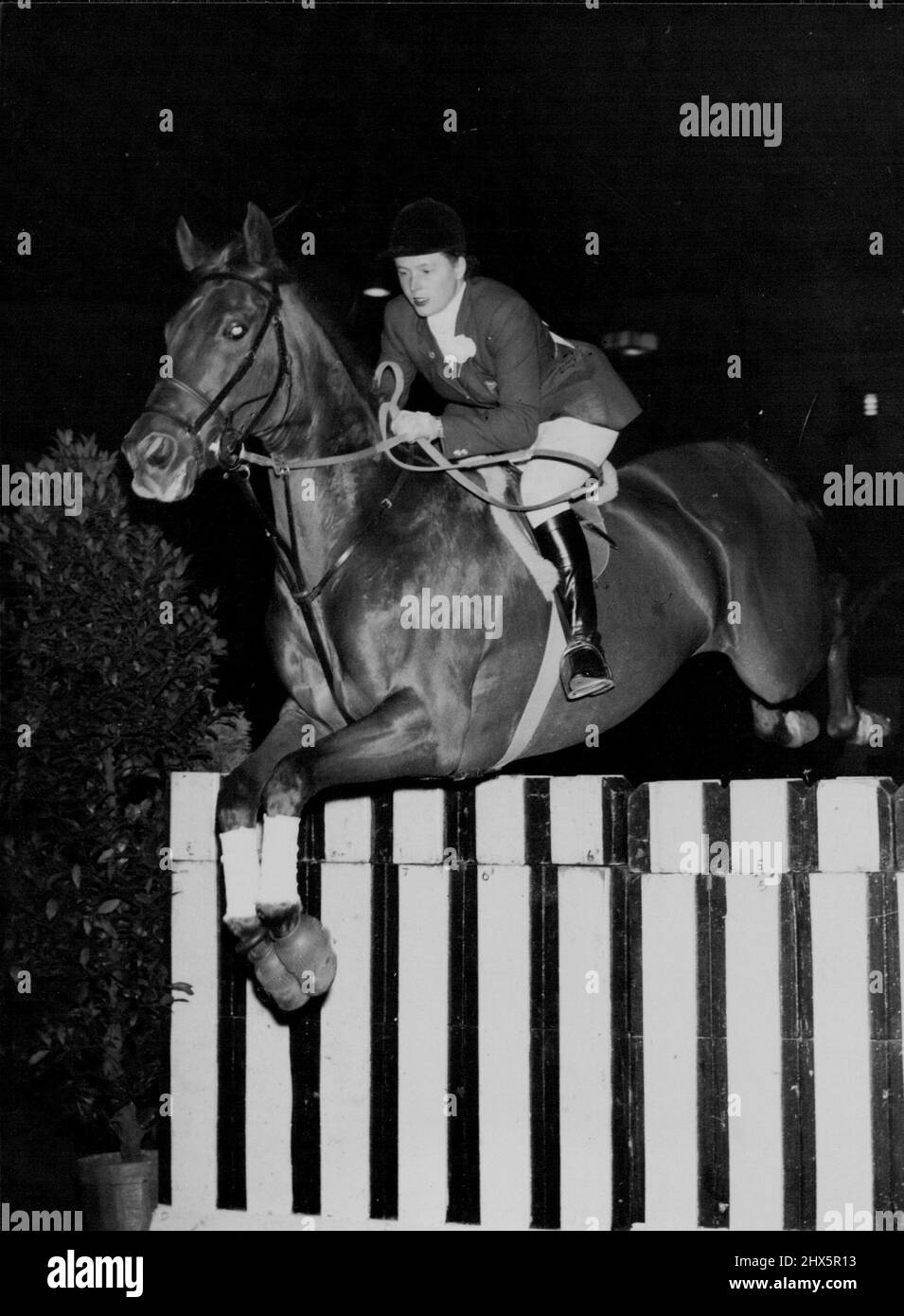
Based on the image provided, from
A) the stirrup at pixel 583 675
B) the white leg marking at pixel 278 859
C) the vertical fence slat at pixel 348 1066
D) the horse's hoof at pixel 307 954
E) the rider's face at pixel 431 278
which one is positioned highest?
the rider's face at pixel 431 278

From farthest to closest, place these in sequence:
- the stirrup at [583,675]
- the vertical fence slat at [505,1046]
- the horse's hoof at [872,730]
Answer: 1. the horse's hoof at [872,730]
2. the vertical fence slat at [505,1046]
3. the stirrup at [583,675]

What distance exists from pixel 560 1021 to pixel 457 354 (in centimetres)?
164

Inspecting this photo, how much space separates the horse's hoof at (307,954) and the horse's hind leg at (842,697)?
1554mm

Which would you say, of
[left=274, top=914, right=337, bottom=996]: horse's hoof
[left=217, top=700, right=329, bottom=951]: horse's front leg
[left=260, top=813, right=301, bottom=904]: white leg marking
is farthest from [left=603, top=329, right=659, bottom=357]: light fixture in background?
[left=274, top=914, right=337, bottom=996]: horse's hoof

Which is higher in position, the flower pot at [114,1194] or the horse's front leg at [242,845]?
the horse's front leg at [242,845]

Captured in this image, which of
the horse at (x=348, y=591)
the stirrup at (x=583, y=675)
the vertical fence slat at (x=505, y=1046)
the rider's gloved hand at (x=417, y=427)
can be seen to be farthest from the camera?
the vertical fence slat at (x=505, y=1046)

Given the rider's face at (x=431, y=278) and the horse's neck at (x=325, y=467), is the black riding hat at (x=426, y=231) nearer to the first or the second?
the rider's face at (x=431, y=278)

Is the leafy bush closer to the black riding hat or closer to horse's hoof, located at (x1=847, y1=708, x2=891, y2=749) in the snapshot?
the black riding hat

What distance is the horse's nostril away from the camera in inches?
127

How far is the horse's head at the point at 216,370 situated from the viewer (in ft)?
10.6

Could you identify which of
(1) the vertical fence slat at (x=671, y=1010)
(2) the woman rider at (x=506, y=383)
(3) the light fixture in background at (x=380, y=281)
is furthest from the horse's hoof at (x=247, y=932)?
(3) the light fixture in background at (x=380, y=281)

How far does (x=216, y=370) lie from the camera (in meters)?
3.33

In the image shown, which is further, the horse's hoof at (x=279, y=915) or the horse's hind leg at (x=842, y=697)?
the horse's hind leg at (x=842, y=697)

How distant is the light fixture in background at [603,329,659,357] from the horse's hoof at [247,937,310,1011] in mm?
1887
